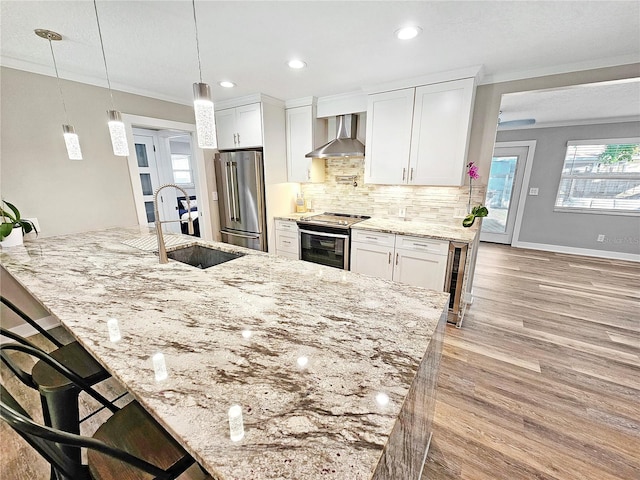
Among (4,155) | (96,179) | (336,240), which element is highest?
(4,155)

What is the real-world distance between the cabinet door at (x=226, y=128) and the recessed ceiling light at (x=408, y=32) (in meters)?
2.39

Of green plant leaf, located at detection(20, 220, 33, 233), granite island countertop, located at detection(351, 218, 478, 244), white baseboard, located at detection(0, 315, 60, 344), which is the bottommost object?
white baseboard, located at detection(0, 315, 60, 344)

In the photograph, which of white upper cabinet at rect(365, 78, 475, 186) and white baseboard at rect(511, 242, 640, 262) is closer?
white upper cabinet at rect(365, 78, 475, 186)

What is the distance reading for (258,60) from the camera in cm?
228

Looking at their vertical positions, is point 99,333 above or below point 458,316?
above

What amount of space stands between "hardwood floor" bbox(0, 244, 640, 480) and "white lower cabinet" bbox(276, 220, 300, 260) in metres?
2.05

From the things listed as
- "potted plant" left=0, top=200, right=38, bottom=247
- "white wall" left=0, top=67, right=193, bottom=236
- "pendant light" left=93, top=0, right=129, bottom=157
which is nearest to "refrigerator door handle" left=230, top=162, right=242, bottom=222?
"white wall" left=0, top=67, right=193, bottom=236

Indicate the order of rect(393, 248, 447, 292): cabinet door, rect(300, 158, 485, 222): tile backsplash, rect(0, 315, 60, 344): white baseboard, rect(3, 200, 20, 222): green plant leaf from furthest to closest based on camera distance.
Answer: rect(300, 158, 485, 222): tile backsplash → rect(393, 248, 447, 292): cabinet door → rect(0, 315, 60, 344): white baseboard → rect(3, 200, 20, 222): green plant leaf

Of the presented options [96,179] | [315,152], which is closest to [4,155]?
[96,179]

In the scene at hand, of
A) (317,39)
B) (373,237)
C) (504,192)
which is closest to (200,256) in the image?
(373,237)

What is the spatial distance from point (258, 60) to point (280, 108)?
4.21 ft

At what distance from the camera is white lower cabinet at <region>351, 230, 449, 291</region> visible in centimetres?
264

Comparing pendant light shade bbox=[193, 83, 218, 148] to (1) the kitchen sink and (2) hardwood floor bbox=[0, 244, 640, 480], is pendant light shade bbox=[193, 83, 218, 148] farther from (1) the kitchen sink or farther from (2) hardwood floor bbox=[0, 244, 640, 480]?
(2) hardwood floor bbox=[0, 244, 640, 480]

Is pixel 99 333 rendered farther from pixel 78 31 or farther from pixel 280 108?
pixel 280 108
